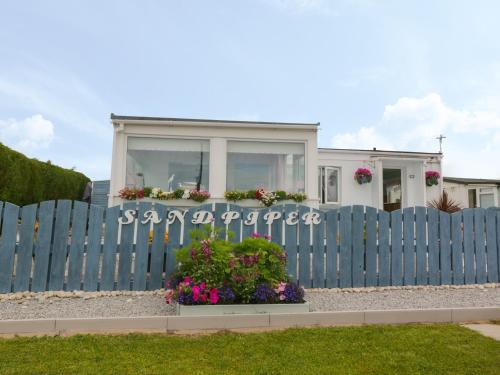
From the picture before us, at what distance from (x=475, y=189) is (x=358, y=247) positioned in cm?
1759

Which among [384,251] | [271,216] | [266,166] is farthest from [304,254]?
[266,166]

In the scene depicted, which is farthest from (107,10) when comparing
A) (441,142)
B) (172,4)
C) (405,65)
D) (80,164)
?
(441,142)

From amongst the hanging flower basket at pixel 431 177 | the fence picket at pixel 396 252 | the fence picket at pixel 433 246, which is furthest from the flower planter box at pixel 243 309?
the hanging flower basket at pixel 431 177

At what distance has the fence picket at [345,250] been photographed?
541 cm

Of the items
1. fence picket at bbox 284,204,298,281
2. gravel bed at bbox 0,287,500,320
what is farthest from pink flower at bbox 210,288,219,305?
fence picket at bbox 284,204,298,281

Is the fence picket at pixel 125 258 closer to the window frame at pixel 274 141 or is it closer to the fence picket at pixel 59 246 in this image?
the fence picket at pixel 59 246

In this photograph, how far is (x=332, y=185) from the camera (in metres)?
13.1

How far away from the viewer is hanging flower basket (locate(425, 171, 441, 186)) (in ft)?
45.1

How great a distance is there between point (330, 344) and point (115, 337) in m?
2.06

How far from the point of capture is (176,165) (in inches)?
367

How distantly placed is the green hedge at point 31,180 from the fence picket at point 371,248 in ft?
32.4

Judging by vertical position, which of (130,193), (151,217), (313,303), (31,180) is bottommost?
(313,303)

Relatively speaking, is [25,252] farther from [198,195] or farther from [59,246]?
[198,195]

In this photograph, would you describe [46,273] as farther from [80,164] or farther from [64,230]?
[80,164]
